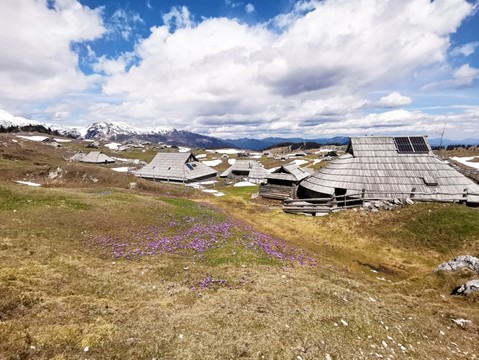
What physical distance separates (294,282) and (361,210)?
70.1 feet

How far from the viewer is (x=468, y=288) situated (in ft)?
53.6

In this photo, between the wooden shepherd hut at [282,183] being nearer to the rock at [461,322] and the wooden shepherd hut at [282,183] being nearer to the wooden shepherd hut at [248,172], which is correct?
the wooden shepherd hut at [248,172]

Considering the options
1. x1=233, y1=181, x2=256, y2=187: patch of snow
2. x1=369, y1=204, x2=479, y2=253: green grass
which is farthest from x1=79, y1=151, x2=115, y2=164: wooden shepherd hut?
x1=369, y1=204, x2=479, y2=253: green grass

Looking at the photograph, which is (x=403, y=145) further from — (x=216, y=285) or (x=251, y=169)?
(x=251, y=169)

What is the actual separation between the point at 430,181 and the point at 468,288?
910 inches

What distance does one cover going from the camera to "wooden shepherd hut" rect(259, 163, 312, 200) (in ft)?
172

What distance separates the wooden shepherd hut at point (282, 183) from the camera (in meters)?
52.5

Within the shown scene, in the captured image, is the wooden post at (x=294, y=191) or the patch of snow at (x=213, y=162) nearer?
the wooden post at (x=294, y=191)

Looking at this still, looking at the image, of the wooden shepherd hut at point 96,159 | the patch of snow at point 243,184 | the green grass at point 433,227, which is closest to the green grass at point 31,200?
the green grass at point 433,227

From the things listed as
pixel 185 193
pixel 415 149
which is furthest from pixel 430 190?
pixel 185 193

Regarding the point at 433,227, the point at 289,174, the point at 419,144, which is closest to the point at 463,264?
the point at 433,227

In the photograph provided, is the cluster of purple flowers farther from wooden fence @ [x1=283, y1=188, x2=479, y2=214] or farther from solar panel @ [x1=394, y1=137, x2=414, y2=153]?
solar panel @ [x1=394, y1=137, x2=414, y2=153]

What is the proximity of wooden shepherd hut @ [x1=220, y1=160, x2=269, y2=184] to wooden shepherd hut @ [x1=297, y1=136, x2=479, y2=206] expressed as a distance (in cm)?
3862

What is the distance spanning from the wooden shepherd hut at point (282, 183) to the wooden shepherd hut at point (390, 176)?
28.5 ft
